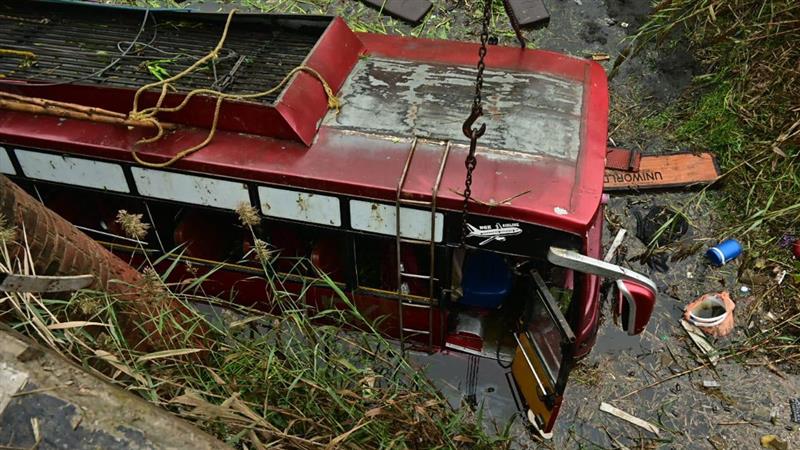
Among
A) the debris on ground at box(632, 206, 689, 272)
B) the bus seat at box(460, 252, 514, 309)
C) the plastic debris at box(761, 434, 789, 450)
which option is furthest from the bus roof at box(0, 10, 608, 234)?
the plastic debris at box(761, 434, 789, 450)

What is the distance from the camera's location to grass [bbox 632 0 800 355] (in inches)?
224

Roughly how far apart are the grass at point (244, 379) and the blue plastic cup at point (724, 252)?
3.60 metres

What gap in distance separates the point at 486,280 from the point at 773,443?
8.31 feet

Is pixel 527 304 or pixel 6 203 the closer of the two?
pixel 6 203

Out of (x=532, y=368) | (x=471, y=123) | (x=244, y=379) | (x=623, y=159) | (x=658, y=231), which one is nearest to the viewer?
(x=244, y=379)

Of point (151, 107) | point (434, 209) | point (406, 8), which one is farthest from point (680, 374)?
point (406, 8)

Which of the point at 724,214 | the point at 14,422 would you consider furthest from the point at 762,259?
the point at 14,422

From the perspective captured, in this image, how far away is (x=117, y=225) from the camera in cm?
460

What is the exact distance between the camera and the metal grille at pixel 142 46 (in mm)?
4109

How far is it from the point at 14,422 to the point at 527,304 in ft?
9.78

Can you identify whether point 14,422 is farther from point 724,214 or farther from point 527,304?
point 724,214

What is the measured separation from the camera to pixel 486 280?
4324mm

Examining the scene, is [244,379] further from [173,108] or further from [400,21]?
[400,21]

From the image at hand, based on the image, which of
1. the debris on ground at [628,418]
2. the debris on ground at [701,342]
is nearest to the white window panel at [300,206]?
the debris on ground at [628,418]
